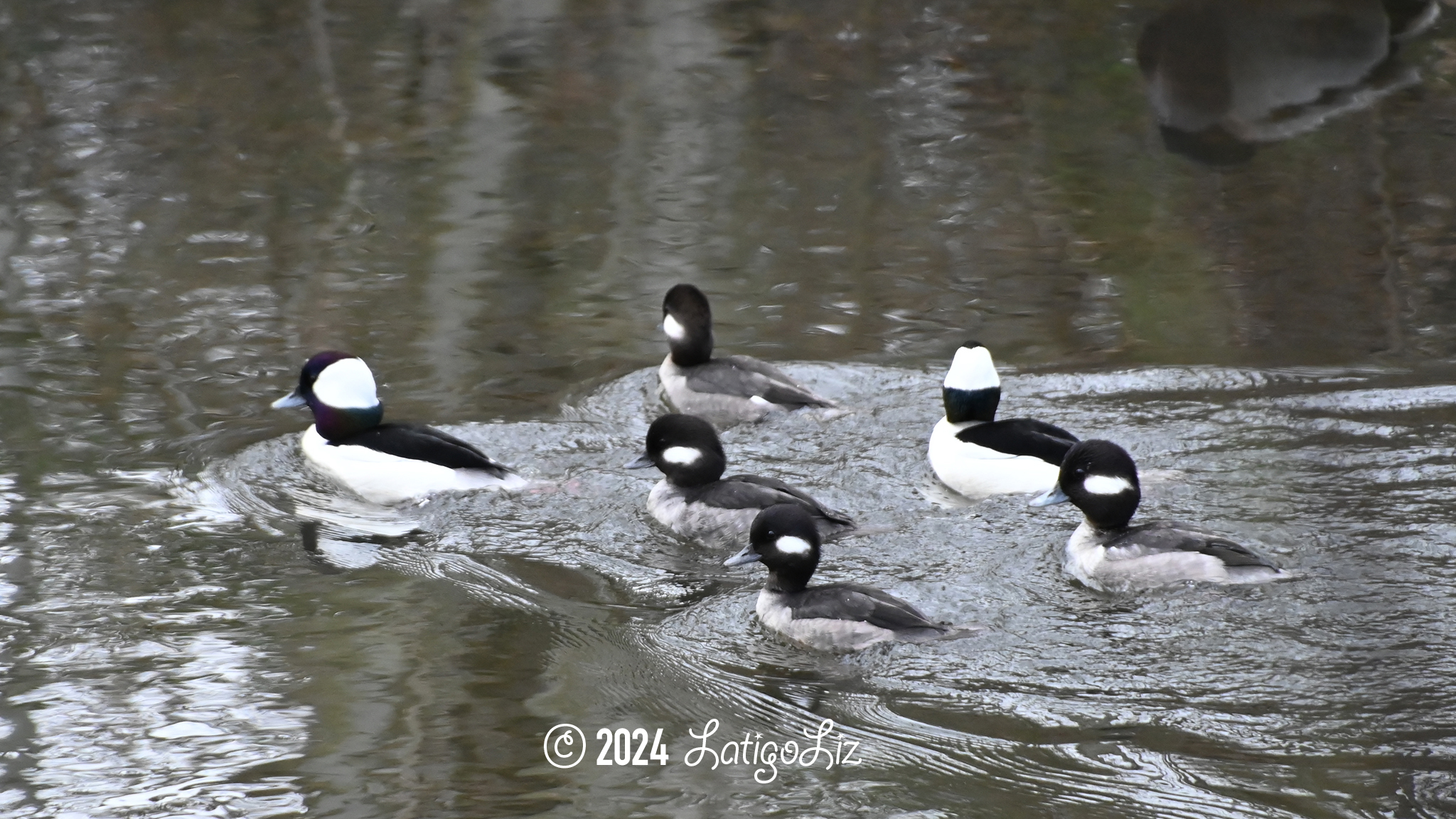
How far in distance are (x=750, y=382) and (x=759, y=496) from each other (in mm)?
1641

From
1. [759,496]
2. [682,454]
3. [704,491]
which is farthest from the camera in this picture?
[682,454]

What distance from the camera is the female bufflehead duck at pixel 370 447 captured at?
7.52m

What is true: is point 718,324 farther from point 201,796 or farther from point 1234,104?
point 1234,104

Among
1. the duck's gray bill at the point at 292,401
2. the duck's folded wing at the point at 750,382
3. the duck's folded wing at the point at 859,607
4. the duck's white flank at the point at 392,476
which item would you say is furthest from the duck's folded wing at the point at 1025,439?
the duck's gray bill at the point at 292,401

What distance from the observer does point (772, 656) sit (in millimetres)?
5965

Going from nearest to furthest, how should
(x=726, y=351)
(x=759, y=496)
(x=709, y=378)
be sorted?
(x=759, y=496), (x=709, y=378), (x=726, y=351)

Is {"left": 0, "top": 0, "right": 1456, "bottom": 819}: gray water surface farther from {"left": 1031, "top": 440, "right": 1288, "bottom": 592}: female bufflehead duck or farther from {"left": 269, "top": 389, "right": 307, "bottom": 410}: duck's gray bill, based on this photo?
{"left": 269, "top": 389, "right": 307, "bottom": 410}: duck's gray bill

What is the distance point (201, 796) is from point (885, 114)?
10676 mm

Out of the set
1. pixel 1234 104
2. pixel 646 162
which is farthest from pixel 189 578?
pixel 1234 104

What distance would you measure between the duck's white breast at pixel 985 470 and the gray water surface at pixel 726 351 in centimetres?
18

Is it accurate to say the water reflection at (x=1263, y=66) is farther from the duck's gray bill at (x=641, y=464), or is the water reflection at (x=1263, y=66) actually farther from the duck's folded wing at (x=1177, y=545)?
the duck's folded wing at (x=1177, y=545)

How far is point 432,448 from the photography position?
7516 mm

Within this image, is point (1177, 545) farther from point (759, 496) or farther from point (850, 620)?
point (759, 496)

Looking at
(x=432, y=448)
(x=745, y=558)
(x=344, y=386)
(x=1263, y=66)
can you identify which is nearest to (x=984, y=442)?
(x=745, y=558)
